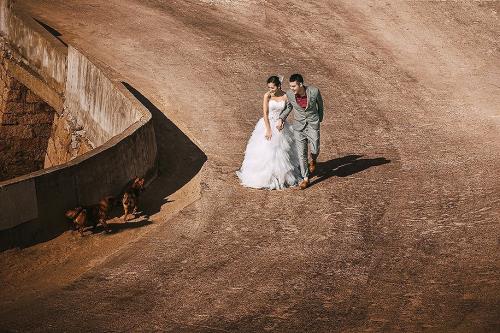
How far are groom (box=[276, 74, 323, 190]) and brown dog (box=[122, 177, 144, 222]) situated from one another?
8.33 ft

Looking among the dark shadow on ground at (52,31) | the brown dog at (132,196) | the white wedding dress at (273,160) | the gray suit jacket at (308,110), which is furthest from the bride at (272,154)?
the dark shadow on ground at (52,31)

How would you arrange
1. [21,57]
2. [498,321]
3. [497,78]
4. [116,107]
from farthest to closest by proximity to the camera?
[21,57]
[497,78]
[116,107]
[498,321]

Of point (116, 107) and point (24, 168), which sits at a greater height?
point (116, 107)

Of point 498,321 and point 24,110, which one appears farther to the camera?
point 24,110

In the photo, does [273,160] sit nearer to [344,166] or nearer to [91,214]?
[344,166]

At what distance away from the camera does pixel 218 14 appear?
84.7 ft

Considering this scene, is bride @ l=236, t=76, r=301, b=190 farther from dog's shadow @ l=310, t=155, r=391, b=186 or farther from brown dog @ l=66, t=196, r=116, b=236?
brown dog @ l=66, t=196, r=116, b=236

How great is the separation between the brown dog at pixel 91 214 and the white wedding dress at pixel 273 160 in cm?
258

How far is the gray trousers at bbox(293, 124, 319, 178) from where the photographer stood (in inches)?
583

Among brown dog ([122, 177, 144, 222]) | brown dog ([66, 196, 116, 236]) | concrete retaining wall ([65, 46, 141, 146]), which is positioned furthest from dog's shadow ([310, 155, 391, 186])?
brown dog ([66, 196, 116, 236])

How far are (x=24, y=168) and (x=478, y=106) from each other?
1251 cm

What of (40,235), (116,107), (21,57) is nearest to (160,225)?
(40,235)

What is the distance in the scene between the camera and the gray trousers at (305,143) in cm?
1480

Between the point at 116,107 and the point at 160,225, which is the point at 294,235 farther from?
the point at 116,107
